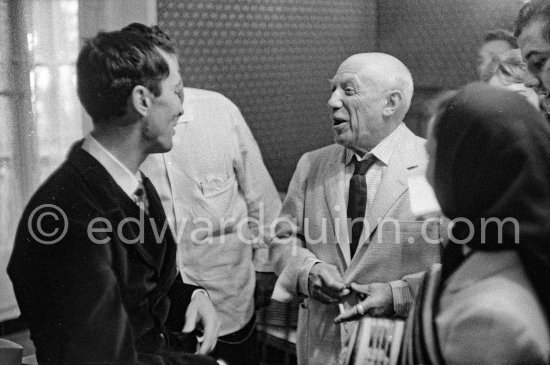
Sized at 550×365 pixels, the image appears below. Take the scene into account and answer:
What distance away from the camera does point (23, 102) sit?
1.17 m

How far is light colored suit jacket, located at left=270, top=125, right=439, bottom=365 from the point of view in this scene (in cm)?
146

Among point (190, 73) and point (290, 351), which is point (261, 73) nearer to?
point (190, 73)

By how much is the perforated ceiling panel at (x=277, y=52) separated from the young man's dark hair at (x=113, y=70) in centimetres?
42

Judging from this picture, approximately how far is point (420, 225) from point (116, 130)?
757 millimetres

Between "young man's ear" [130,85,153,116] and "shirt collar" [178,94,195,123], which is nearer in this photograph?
"young man's ear" [130,85,153,116]

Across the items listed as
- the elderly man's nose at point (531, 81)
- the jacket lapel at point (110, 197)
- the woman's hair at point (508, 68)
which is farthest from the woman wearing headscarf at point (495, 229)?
the jacket lapel at point (110, 197)

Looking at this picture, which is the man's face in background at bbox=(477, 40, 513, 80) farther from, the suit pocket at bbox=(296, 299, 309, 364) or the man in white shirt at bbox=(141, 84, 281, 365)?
the suit pocket at bbox=(296, 299, 309, 364)

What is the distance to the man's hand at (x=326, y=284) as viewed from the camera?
148cm

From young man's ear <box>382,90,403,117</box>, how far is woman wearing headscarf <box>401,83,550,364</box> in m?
0.47

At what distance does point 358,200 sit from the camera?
1517 mm

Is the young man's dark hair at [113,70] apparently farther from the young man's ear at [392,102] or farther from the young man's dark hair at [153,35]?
the young man's ear at [392,102]

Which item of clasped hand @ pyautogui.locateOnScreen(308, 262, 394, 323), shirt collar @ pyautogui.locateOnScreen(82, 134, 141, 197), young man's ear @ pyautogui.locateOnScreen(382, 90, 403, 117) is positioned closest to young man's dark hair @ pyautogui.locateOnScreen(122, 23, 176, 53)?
shirt collar @ pyautogui.locateOnScreen(82, 134, 141, 197)

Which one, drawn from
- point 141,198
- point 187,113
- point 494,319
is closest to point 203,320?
point 141,198

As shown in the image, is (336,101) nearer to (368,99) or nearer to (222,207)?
(368,99)
